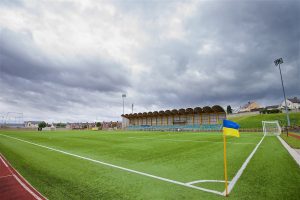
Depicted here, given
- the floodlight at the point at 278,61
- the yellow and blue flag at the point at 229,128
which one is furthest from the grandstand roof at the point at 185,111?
the yellow and blue flag at the point at 229,128

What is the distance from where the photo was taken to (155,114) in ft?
310

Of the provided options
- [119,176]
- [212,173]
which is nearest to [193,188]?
[212,173]

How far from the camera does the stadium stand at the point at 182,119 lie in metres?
73.4

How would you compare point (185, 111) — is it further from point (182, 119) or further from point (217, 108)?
point (217, 108)

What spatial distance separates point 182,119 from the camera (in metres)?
88.9

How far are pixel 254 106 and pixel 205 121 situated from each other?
89682mm

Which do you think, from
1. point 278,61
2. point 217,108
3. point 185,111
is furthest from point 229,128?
point 185,111

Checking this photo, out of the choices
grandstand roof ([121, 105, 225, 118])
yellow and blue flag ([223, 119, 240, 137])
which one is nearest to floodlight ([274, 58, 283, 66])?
Answer: grandstand roof ([121, 105, 225, 118])

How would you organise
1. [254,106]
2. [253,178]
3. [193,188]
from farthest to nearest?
[254,106] < [253,178] < [193,188]

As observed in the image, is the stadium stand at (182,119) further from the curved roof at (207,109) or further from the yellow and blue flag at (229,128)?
the yellow and blue flag at (229,128)

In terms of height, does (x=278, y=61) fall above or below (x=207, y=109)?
A: above

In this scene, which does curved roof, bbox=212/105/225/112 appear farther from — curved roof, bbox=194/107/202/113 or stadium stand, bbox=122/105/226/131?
curved roof, bbox=194/107/202/113

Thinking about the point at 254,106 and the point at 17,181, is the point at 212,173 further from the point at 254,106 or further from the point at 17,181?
the point at 254,106

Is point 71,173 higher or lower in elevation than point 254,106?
lower
